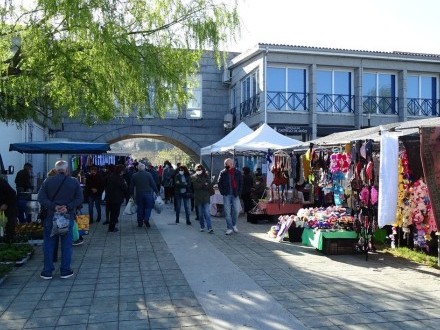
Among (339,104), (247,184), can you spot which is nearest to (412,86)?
(339,104)

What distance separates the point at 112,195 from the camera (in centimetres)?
1152

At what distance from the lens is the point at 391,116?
72.8 feet

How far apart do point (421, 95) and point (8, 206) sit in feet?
66.0

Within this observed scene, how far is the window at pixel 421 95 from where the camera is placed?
2267 centimetres

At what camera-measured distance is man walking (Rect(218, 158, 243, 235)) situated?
1077 cm

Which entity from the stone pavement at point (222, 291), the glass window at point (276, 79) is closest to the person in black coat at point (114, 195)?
the stone pavement at point (222, 291)

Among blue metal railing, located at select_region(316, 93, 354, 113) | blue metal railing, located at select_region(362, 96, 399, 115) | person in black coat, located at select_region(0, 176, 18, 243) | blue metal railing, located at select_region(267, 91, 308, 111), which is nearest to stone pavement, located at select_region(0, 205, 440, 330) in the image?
person in black coat, located at select_region(0, 176, 18, 243)

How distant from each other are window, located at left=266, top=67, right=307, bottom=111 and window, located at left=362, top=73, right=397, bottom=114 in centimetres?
312

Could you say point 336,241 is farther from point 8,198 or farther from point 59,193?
point 8,198

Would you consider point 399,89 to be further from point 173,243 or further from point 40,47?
point 40,47

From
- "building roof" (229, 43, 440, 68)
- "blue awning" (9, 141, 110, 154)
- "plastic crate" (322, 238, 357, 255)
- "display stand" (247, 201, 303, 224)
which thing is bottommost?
"plastic crate" (322, 238, 357, 255)

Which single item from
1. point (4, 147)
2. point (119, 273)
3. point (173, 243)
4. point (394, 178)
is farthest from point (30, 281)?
point (4, 147)

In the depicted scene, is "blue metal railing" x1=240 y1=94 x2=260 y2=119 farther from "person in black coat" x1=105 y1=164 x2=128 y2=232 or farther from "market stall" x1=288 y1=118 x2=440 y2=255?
"market stall" x1=288 y1=118 x2=440 y2=255

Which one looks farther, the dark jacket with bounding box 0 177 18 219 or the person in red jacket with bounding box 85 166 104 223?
the person in red jacket with bounding box 85 166 104 223
